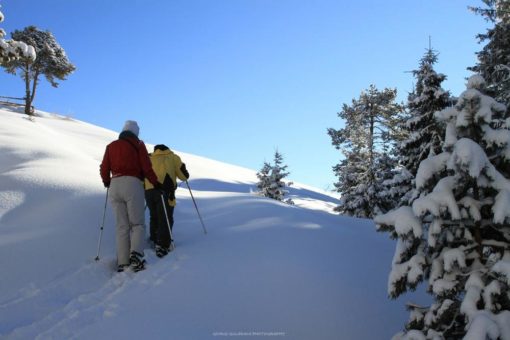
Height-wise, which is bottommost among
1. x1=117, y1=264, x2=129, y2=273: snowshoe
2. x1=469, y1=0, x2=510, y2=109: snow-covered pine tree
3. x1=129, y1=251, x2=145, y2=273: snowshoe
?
x1=117, y1=264, x2=129, y2=273: snowshoe

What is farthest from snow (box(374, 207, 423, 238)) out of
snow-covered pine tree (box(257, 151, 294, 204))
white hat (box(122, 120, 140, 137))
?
snow-covered pine tree (box(257, 151, 294, 204))

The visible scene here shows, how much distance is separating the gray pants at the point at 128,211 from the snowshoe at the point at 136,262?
6.0 inches

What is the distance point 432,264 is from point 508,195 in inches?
33.7

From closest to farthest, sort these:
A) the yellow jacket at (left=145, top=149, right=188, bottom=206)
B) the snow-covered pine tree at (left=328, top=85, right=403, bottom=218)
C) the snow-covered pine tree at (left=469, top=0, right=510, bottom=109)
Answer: the yellow jacket at (left=145, top=149, right=188, bottom=206)
the snow-covered pine tree at (left=469, top=0, right=510, bottom=109)
the snow-covered pine tree at (left=328, top=85, right=403, bottom=218)

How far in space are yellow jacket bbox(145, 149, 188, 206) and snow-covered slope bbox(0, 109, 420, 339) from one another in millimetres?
993

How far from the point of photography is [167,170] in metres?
7.77

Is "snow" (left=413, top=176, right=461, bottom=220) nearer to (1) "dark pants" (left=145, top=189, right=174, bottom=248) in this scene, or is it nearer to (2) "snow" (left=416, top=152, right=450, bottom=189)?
(2) "snow" (left=416, top=152, right=450, bottom=189)

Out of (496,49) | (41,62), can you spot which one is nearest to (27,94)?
(41,62)

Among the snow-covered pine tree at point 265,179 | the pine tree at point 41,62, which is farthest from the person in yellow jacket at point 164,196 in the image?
the pine tree at point 41,62

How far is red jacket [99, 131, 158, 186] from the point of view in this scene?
635 cm

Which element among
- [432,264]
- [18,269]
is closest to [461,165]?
[432,264]

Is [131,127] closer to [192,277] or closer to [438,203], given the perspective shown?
[192,277]

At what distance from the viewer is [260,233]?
729 centimetres

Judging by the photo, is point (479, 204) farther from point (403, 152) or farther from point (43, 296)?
point (403, 152)
